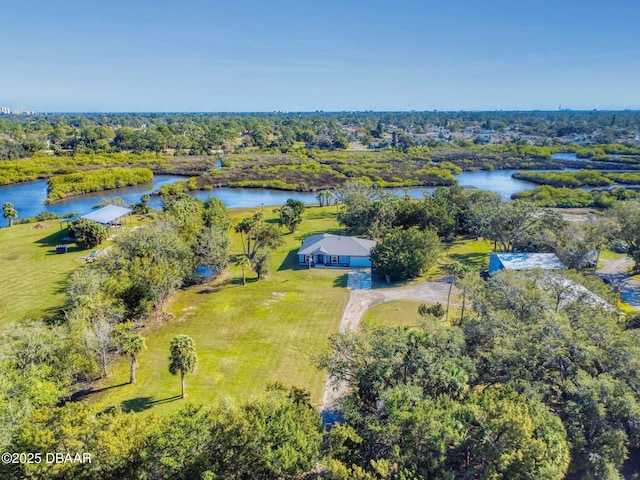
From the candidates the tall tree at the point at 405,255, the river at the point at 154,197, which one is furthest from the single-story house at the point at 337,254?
the river at the point at 154,197

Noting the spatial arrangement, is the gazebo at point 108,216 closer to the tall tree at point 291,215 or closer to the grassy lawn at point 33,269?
the grassy lawn at point 33,269

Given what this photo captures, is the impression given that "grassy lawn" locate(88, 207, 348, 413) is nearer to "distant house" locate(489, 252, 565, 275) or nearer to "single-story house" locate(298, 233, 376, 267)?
"single-story house" locate(298, 233, 376, 267)

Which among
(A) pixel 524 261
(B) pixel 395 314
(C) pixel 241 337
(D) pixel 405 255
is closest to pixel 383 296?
(B) pixel 395 314

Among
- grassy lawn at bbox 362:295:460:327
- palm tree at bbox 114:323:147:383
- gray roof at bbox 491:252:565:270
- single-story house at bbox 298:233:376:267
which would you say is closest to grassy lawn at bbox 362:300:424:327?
Answer: grassy lawn at bbox 362:295:460:327

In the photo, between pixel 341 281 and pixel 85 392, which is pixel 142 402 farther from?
pixel 341 281

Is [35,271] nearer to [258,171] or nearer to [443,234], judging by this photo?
[443,234]

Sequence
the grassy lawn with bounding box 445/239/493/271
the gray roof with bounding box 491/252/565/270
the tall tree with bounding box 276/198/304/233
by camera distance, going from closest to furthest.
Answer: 1. the gray roof with bounding box 491/252/565/270
2. the grassy lawn with bounding box 445/239/493/271
3. the tall tree with bounding box 276/198/304/233

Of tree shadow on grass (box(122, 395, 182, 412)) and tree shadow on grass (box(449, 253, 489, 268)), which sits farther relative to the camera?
tree shadow on grass (box(449, 253, 489, 268))

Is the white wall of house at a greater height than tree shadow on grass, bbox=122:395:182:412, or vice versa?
the white wall of house
